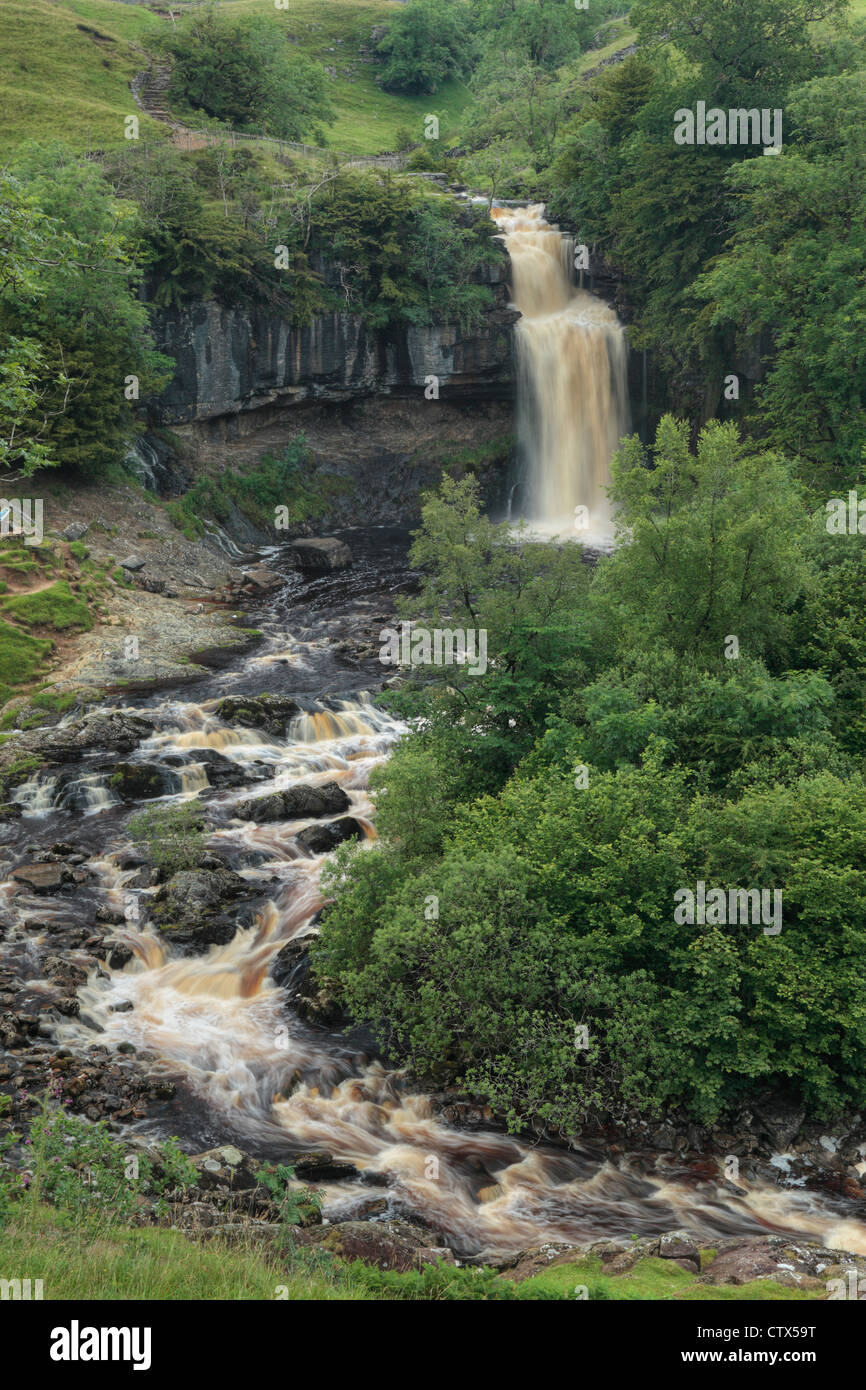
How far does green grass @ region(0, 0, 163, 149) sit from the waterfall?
2531 cm

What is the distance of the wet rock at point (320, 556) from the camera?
1887 inches

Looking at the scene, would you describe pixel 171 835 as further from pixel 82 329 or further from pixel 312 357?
pixel 312 357

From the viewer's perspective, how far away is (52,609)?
35.6 meters

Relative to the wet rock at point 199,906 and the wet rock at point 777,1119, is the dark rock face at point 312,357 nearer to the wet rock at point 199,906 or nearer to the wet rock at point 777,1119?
the wet rock at point 199,906

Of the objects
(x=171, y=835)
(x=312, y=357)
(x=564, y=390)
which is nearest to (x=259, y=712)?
(x=171, y=835)

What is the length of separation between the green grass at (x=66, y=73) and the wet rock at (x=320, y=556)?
26.9 m

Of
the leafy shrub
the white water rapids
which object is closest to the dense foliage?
the white water rapids

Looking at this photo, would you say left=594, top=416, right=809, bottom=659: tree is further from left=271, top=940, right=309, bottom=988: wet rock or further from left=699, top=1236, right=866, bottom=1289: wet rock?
left=699, top=1236, right=866, bottom=1289: wet rock

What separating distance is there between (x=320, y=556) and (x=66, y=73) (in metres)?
46.5

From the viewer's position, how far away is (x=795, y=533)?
22.2m

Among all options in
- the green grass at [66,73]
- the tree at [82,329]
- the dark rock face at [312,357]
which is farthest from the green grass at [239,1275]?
the green grass at [66,73]

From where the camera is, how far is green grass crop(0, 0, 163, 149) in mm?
58125
